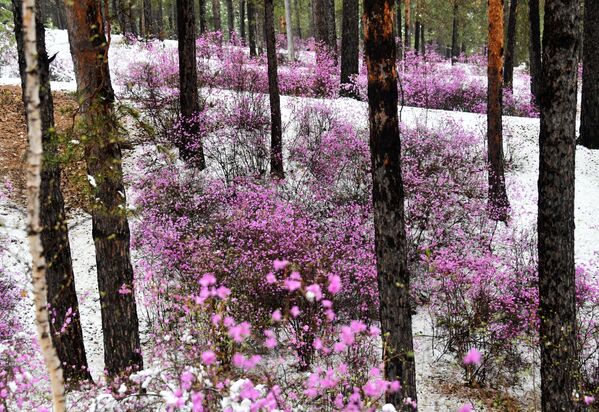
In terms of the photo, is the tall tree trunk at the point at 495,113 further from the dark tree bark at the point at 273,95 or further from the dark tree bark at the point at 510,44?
the dark tree bark at the point at 510,44

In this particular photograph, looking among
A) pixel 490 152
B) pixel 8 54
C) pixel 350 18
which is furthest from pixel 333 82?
pixel 8 54

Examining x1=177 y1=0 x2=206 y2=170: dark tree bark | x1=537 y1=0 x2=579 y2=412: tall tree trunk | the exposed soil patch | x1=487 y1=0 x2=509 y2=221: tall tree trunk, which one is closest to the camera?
x1=537 y1=0 x2=579 y2=412: tall tree trunk

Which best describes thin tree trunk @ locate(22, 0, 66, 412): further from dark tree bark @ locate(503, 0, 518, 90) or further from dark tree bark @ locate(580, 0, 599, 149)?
dark tree bark @ locate(503, 0, 518, 90)

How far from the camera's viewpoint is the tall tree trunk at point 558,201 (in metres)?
4.11

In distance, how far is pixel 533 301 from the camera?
6.92 metres

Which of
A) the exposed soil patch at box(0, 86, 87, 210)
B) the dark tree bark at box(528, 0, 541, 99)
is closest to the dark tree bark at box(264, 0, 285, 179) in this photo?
the exposed soil patch at box(0, 86, 87, 210)

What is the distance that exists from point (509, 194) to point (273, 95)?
576cm

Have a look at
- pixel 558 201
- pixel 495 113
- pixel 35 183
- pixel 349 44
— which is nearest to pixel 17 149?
pixel 349 44

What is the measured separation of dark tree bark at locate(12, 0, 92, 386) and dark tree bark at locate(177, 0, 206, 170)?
489cm

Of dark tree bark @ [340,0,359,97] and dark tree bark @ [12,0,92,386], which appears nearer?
dark tree bark @ [12,0,92,386]

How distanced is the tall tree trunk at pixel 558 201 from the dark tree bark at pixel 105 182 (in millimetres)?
3917

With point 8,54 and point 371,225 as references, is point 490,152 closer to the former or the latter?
point 371,225

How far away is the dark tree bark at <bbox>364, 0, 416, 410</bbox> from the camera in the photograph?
419 cm

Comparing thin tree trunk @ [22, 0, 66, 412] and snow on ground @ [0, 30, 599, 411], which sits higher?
thin tree trunk @ [22, 0, 66, 412]
